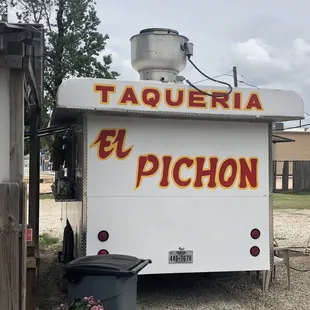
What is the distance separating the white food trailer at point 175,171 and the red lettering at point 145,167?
0.01 meters

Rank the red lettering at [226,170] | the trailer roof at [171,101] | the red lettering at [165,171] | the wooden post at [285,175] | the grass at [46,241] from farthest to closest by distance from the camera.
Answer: the wooden post at [285,175], the grass at [46,241], the red lettering at [226,170], the red lettering at [165,171], the trailer roof at [171,101]

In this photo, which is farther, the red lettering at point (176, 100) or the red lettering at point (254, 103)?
the red lettering at point (254, 103)

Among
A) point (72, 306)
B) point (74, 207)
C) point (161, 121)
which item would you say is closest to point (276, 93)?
point (161, 121)

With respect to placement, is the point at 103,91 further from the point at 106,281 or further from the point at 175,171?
the point at 106,281

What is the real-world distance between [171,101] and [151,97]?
228 millimetres

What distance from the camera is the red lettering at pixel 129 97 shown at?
5395 millimetres

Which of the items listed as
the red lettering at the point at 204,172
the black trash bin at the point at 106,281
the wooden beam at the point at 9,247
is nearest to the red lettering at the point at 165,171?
the red lettering at the point at 204,172

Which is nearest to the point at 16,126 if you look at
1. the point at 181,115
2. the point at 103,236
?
the point at 103,236

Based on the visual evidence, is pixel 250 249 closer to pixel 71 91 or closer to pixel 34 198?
pixel 71 91

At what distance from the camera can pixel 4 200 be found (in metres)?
3.83

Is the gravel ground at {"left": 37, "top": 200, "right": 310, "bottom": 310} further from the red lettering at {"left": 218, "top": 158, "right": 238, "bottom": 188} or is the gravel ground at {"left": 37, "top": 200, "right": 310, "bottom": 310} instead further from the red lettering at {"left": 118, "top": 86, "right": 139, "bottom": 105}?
the red lettering at {"left": 118, "top": 86, "right": 139, "bottom": 105}

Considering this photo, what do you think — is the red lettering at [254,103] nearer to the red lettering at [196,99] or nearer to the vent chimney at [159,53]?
the red lettering at [196,99]

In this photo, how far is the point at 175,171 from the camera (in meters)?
5.75

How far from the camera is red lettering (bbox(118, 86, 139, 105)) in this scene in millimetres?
5395
